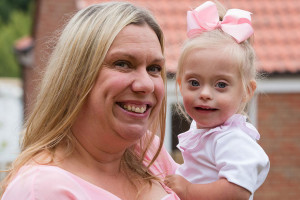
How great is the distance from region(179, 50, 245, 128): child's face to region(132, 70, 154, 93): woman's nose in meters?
0.40

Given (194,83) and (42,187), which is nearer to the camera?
(42,187)

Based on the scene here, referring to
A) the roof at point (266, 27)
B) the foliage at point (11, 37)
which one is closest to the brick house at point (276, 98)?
the roof at point (266, 27)

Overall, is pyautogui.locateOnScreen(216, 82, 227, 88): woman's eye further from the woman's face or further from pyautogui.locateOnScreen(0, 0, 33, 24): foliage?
pyautogui.locateOnScreen(0, 0, 33, 24): foliage

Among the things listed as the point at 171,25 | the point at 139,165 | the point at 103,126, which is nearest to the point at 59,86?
the point at 103,126

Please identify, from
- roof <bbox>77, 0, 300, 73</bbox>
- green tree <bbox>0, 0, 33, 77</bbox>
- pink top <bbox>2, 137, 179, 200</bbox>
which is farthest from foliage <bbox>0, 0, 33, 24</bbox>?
pink top <bbox>2, 137, 179, 200</bbox>

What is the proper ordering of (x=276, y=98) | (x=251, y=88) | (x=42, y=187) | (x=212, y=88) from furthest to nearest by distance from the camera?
(x=276, y=98) < (x=251, y=88) < (x=212, y=88) < (x=42, y=187)

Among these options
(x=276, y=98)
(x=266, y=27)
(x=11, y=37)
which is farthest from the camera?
(x=11, y=37)

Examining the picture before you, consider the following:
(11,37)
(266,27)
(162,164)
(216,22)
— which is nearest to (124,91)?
(162,164)

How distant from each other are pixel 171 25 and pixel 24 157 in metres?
8.50

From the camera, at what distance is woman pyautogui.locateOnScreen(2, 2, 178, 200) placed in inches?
93.5

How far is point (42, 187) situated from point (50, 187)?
0.03m

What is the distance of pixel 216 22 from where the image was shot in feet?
9.95

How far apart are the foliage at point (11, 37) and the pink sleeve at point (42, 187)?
47.3 metres

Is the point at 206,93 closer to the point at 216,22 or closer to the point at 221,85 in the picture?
the point at 221,85
